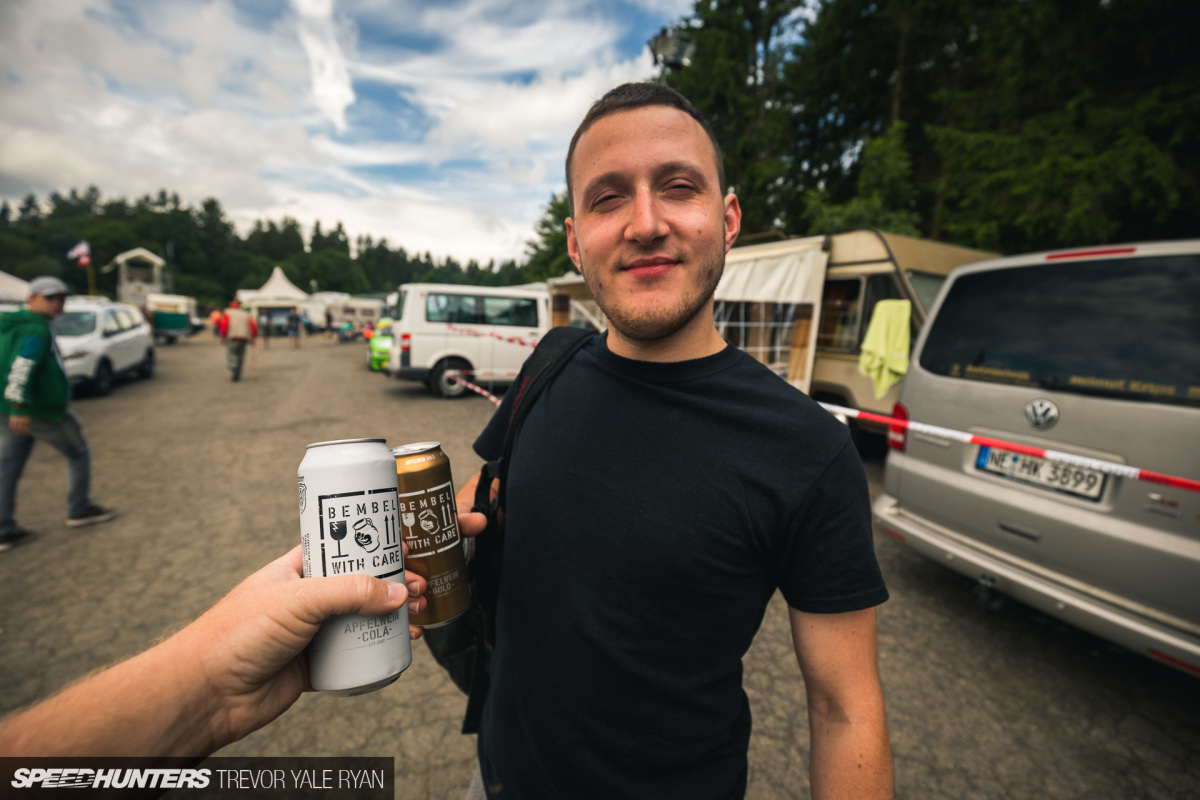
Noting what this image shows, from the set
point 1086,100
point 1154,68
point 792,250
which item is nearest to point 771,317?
point 792,250

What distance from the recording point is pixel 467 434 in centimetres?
736

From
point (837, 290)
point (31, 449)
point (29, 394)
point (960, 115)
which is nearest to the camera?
point (29, 394)

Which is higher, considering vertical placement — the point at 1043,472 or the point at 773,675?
the point at 1043,472

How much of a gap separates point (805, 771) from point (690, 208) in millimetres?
2392

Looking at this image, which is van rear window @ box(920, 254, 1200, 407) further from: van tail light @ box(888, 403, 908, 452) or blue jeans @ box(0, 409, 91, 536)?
blue jeans @ box(0, 409, 91, 536)

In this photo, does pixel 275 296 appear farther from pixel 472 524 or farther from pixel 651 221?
pixel 651 221

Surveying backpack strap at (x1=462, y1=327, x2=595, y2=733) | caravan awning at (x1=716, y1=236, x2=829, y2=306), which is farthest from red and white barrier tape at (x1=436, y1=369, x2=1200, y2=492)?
caravan awning at (x1=716, y1=236, x2=829, y2=306)

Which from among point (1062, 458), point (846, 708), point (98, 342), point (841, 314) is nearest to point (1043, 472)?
point (1062, 458)

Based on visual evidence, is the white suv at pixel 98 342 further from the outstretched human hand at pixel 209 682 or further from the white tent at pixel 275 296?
the white tent at pixel 275 296

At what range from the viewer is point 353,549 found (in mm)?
917

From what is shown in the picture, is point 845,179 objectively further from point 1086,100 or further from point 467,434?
point 467,434

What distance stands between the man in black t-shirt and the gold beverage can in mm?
143

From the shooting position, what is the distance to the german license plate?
7.84 ft

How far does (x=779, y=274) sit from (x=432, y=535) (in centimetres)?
694
